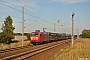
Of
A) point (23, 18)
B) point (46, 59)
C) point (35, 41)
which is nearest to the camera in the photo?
point (46, 59)

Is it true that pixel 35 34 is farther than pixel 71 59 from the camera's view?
Yes

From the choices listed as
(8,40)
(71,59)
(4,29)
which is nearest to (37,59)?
(71,59)

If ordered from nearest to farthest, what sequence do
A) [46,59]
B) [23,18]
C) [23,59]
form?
[23,59] < [46,59] < [23,18]

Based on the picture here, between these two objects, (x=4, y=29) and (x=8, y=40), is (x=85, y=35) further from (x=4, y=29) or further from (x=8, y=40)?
(x=8, y=40)

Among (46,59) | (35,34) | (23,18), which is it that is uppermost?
(23,18)

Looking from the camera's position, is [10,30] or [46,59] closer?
[46,59]

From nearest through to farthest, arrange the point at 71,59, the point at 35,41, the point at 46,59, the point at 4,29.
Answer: the point at 71,59, the point at 46,59, the point at 35,41, the point at 4,29

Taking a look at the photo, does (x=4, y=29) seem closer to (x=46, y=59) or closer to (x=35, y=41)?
(x=35, y=41)

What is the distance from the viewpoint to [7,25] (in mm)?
75562

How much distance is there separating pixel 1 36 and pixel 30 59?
39878mm

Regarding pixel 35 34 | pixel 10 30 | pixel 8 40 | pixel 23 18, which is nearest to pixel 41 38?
pixel 35 34

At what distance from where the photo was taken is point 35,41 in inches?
1432

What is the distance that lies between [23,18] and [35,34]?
6.25 m

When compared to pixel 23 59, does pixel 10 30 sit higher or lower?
higher
